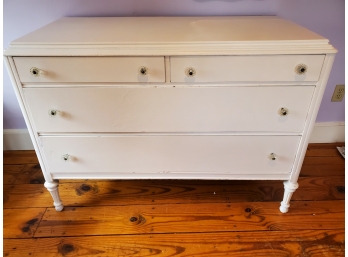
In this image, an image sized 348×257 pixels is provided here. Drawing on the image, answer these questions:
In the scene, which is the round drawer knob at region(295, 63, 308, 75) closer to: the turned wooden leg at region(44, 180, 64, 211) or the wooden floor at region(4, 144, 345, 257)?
the wooden floor at region(4, 144, 345, 257)

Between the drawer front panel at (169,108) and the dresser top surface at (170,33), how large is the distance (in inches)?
6.1

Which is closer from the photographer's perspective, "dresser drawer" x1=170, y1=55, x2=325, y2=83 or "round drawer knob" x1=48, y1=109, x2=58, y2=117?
"dresser drawer" x1=170, y1=55, x2=325, y2=83

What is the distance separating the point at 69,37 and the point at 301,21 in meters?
1.09

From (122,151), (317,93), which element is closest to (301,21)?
(317,93)

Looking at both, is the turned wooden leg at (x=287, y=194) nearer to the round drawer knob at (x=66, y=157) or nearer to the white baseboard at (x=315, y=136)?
the white baseboard at (x=315, y=136)

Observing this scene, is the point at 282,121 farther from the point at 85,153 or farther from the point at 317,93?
the point at 85,153

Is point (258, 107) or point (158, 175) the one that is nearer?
point (258, 107)

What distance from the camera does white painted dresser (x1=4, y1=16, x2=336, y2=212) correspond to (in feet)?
3.02

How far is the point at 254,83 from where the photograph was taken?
38.3 inches

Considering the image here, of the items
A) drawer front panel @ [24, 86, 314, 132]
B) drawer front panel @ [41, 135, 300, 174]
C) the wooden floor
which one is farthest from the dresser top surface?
the wooden floor

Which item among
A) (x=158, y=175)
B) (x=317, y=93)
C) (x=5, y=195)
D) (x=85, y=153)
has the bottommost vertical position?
(x=5, y=195)

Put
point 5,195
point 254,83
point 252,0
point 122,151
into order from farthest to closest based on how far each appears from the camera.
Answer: point 5,195, point 252,0, point 122,151, point 254,83

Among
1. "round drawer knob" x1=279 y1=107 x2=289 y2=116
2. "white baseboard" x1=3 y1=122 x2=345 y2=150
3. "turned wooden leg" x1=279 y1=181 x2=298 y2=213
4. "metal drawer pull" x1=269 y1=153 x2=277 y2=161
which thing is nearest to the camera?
"round drawer knob" x1=279 y1=107 x2=289 y2=116

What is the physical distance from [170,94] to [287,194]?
2.43 ft
